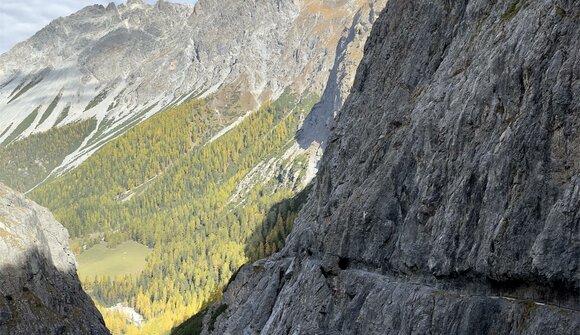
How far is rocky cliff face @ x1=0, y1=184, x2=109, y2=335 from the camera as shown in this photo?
78.4 m

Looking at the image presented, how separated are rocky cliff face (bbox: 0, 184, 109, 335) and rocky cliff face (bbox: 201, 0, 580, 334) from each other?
141ft

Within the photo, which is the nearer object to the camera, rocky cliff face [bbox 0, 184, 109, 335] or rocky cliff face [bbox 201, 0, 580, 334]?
rocky cliff face [bbox 201, 0, 580, 334]

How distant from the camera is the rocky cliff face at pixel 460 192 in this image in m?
24.5

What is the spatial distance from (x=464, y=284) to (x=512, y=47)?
454 inches

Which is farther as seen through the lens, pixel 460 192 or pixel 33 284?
pixel 33 284

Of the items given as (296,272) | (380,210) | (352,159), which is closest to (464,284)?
(380,210)

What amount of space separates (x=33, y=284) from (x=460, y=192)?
71.8 metres

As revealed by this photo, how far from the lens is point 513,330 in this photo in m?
24.4

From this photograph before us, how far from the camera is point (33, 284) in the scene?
85000 mm

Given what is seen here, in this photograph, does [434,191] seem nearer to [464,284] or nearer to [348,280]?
[464,284]

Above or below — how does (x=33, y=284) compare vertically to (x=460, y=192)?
below

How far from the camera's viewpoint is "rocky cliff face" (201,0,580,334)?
24.5 m

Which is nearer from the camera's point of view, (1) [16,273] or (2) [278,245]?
(1) [16,273]

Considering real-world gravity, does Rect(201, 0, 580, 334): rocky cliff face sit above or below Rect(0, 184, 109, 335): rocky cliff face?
above
